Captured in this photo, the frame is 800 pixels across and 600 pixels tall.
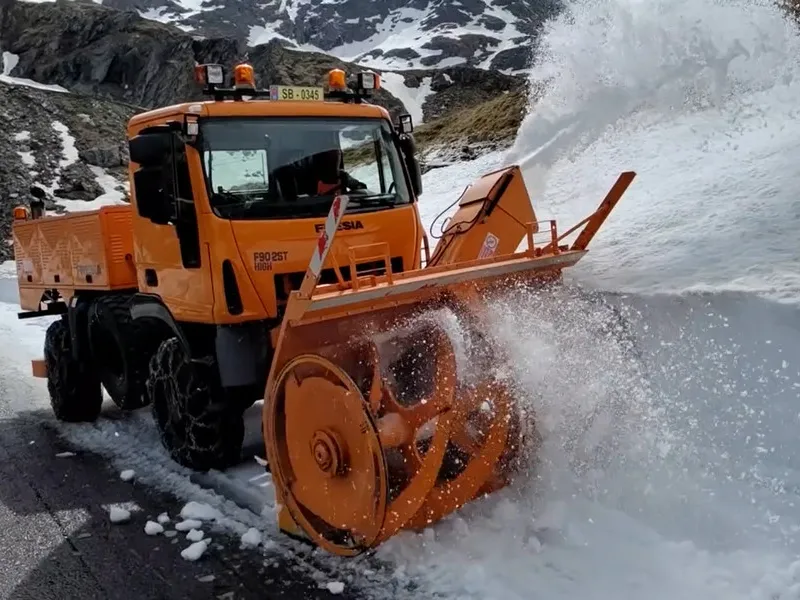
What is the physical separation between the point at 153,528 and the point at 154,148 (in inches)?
90.3

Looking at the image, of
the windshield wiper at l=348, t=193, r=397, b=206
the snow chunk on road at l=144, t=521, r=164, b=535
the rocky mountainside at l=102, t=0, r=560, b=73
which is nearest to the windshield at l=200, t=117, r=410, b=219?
the windshield wiper at l=348, t=193, r=397, b=206

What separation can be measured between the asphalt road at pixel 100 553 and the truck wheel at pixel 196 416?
365mm

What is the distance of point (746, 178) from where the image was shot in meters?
7.08

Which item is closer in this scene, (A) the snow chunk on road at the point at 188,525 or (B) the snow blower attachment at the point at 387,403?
(B) the snow blower attachment at the point at 387,403

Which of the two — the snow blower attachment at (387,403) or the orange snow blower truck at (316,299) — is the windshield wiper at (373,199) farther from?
the snow blower attachment at (387,403)

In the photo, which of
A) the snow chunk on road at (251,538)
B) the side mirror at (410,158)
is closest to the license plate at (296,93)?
the side mirror at (410,158)

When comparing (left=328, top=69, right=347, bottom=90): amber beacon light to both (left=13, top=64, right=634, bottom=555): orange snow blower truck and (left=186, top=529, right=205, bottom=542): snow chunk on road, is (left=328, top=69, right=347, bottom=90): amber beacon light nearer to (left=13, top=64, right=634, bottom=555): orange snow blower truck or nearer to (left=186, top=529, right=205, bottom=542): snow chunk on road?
(left=13, top=64, right=634, bottom=555): orange snow blower truck

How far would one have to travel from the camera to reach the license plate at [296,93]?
5.15m

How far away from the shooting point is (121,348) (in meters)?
6.09

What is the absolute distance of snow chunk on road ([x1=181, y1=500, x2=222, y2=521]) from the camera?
4539mm

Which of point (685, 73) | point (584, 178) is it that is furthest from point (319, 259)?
point (685, 73)

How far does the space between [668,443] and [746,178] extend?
379cm

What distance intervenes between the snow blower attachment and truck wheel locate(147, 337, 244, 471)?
3.50 feet

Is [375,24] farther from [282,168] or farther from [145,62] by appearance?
[282,168]
